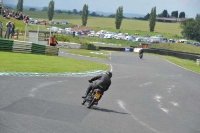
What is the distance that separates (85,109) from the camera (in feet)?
45.0

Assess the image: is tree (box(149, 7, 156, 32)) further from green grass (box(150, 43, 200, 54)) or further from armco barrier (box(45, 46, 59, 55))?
armco barrier (box(45, 46, 59, 55))

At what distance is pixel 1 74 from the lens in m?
19.2

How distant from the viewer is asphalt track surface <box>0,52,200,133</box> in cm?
1099

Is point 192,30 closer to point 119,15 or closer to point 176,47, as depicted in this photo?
point 119,15

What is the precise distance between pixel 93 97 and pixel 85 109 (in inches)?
21.4

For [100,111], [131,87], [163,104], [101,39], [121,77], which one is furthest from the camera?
[101,39]

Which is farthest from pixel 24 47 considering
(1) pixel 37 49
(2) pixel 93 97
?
(2) pixel 93 97

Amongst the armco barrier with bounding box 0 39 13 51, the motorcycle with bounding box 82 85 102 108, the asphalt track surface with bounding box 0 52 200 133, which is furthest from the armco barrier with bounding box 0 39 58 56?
the motorcycle with bounding box 82 85 102 108

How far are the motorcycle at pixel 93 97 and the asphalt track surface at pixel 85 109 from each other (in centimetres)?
27

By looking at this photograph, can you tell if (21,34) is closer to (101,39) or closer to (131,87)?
(131,87)

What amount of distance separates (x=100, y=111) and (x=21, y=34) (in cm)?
3086

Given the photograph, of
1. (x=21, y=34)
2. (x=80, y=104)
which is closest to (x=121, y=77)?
(x=80, y=104)

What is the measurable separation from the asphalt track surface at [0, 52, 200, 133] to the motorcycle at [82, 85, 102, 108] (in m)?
0.27

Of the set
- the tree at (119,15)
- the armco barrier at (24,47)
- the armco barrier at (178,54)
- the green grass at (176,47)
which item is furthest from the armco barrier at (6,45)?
the tree at (119,15)
